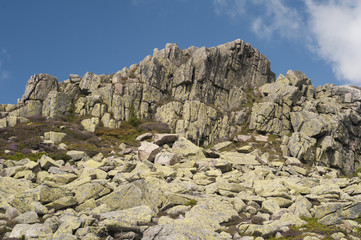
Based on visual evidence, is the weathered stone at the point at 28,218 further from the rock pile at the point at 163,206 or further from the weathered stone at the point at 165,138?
the weathered stone at the point at 165,138

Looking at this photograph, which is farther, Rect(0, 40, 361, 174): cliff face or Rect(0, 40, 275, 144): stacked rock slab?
Rect(0, 40, 275, 144): stacked rock slab

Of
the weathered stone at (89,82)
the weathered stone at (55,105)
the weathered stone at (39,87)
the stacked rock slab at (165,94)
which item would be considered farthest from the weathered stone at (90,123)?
the weathered stone at (39,87)

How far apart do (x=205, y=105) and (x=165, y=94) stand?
1102cm

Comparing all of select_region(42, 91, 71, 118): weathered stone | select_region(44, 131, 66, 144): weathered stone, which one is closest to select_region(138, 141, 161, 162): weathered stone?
select_region(44, 131, 66, 144): weathered stone

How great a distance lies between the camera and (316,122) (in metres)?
52.6

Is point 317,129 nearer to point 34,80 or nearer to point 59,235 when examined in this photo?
point 59,235

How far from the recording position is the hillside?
16.5 meters

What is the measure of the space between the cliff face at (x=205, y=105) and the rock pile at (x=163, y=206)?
25487 mm

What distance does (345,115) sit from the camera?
57.7 metres

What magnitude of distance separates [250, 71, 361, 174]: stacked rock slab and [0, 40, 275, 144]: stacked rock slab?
22.8 ft

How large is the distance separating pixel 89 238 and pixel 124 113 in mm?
45338

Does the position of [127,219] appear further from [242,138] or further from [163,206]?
[242,138]

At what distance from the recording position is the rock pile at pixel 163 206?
1495cm

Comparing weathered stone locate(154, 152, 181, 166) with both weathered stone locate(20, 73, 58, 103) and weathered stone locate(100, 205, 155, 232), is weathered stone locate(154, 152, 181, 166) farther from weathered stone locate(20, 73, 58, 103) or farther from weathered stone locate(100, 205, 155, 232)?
weathered stone locate(20, 73, 58, 103)
